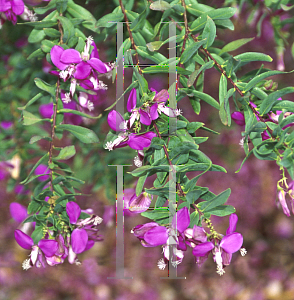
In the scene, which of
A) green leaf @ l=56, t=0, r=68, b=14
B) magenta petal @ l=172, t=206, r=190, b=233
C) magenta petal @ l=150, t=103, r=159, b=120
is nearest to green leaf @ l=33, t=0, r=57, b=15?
green leaf @ l=56, t=0, r=68, b=14

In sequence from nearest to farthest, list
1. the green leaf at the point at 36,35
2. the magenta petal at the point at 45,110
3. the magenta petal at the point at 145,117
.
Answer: the magenta petal at the point at 145,117
the green leaf at the point at 36,35
the magenta petal at the point at 45,110

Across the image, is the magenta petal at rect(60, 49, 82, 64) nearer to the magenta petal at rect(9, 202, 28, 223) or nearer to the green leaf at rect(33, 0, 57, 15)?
the green leaf at rect(33, 0, 57, 15)

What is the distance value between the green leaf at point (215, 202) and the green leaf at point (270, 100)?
0.33ft

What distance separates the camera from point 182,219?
0.32 metres

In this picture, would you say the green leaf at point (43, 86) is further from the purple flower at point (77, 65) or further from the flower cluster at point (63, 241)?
the flower cluster at point (63, 241)

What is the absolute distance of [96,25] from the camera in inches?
15.2

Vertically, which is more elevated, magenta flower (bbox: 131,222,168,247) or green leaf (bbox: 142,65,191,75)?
green leaf (bbox: 142,65,191,75)

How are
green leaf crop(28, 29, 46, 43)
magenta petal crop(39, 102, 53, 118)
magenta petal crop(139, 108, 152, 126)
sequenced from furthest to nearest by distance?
magenta petal crop(39, 102, 53, 118)
green leaf crop(28, 29, 46, 43)
magenta petal crop(139, 108, 152, 126)

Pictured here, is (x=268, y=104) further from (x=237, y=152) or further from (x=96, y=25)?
(x=237, y=152)

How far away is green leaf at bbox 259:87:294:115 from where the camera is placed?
1.06 feet

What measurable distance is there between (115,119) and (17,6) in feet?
0.74

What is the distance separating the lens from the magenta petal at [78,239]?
367 mm

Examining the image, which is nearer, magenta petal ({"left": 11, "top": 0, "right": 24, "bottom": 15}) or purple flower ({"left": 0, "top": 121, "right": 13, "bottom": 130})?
magenta petal ({"left": 11, "top": 0, "right": 24, "bottom": 15})

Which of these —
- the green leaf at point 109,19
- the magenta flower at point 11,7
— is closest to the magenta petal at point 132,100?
the green leaf at point 109,19
